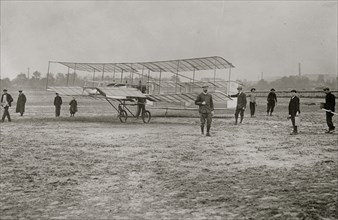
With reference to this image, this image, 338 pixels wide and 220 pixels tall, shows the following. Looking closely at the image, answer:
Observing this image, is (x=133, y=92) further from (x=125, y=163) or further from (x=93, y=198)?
(x=93, y=198)

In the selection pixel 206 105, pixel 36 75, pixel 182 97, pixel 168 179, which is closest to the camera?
pixel 168 179

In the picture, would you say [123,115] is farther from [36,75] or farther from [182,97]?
[36,75]

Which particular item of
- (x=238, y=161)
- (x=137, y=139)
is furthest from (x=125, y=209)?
(x=137, y=139)

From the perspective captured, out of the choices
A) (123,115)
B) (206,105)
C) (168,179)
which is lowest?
(168,179)

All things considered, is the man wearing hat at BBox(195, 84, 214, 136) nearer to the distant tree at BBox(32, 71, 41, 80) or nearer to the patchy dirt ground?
the patchy dirt ground

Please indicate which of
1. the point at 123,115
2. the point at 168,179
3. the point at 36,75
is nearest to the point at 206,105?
the point at 168,179

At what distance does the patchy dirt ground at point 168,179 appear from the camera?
16.4 feet

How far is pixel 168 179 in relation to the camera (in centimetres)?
674

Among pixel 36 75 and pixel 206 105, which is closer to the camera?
pixel 206 105

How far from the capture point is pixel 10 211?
197 inches

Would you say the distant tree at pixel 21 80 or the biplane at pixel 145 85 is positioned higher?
the distant tree at pixel 21 80

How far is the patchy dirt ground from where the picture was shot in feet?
16.4

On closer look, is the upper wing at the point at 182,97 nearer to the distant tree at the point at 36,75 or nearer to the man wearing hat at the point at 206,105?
the man wearing hat at the point at 206,105

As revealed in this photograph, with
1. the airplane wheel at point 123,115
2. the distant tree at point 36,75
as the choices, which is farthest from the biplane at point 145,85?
the distant tree at point 36,75
